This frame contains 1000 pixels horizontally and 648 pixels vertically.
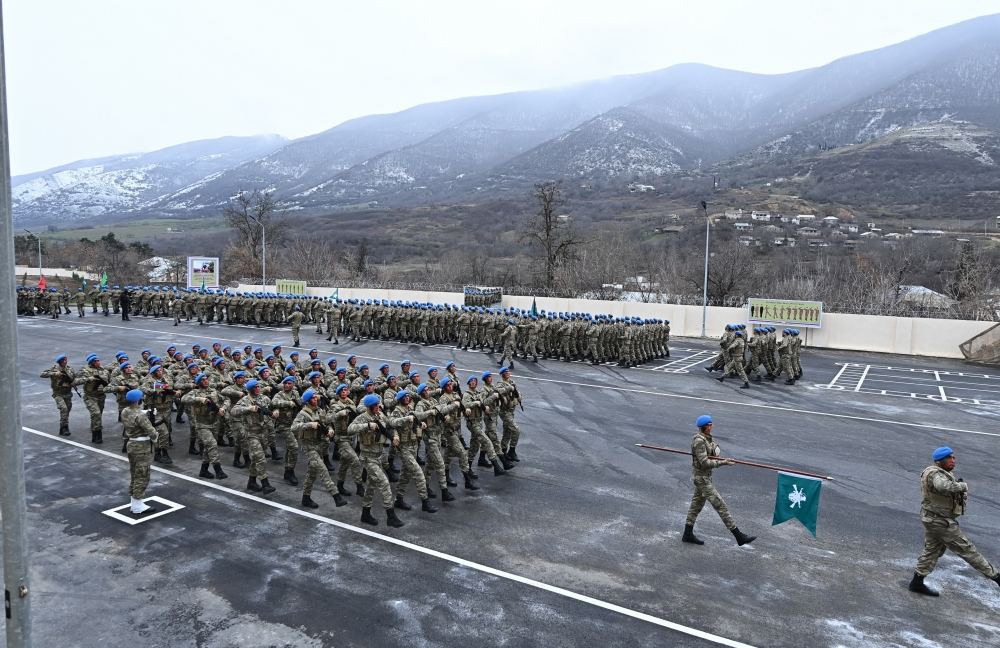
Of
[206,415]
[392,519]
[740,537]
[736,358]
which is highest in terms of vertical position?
[736,358]

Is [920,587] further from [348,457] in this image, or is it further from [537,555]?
[348,457]

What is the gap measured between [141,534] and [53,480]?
3245 millimetres

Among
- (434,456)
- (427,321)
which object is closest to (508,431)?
(434,456)

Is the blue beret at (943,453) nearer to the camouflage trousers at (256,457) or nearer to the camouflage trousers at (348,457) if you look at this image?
the camouflage trousers at (348,457)

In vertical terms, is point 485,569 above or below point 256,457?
below

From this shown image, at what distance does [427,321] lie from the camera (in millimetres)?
28750

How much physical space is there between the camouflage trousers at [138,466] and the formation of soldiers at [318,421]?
14mm

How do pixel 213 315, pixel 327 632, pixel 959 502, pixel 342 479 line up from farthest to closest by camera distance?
pixel 213 315
pixel 342 479
pixel 959 502
pixel 327 632

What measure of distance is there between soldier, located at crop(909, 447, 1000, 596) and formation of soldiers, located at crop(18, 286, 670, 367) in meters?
16.2

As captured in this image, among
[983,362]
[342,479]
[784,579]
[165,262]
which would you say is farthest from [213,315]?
[165,262]

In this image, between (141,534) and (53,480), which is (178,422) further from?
(141,534)

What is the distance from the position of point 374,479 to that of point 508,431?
345cm

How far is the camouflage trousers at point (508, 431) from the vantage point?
1199cm

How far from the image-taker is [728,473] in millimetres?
11977
